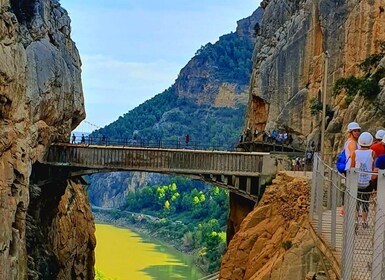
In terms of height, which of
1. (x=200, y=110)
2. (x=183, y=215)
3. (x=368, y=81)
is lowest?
(x=183, y=215)

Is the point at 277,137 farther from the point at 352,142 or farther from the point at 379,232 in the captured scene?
the point at 379,232

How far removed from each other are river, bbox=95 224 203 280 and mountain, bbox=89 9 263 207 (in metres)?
37.9

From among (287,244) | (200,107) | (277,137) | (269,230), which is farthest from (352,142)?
(200,107)

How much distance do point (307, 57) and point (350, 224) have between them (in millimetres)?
35915

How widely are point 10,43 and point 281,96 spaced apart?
23818mm

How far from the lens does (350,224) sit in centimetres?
773

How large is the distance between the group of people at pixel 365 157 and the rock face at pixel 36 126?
14904mm

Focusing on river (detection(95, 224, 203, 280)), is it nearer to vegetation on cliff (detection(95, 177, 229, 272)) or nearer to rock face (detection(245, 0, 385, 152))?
vegetation on cliff (detection(95, 177, 229, 272))

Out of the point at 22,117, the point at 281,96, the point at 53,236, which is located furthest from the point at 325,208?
the point at 281,96

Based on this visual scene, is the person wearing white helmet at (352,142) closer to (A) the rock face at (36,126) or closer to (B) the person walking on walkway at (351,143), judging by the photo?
(B) the person walking on walkway at (351,143)

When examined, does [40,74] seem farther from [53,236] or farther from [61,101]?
[53,236]

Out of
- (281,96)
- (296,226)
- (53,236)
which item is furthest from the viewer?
(281,96)

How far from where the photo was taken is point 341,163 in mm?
11070

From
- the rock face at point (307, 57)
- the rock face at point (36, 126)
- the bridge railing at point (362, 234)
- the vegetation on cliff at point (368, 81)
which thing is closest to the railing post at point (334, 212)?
the bridge railing at point (362, 234)
